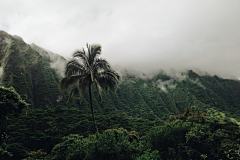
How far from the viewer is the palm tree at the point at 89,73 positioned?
36.9ft

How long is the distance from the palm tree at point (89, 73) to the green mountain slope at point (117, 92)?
160 feet

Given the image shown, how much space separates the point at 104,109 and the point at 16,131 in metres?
55.9

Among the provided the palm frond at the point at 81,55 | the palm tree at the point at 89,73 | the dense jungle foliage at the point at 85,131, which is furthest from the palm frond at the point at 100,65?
the dense jungle foliage at the point at 85,131

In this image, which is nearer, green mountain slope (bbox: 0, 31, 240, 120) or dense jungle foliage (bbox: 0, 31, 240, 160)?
dense jungle foliage (bbox: 0, 31, 240, 160)

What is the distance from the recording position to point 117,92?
378 feet

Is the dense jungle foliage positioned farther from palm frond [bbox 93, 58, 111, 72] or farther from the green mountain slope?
palm frond [bbox 93, 58, 111, 72]

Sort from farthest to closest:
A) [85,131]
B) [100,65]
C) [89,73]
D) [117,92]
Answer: [117,92] → [85,131] → [100,65] → [89,73]

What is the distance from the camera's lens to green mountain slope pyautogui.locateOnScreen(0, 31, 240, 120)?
208ft

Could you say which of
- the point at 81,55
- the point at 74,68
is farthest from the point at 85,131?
the point at 81,55

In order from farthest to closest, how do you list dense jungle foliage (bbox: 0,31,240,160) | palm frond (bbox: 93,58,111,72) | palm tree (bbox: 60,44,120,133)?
palm frond (bbox: 93,58,111,72) → palm tree (bbox: 60,44,120,133) → dense jungle foliage (bbox: 0,31,240,160)

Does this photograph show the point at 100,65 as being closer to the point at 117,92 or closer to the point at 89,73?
the point at 89,73

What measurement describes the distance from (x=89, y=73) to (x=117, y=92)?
104345 millimetres

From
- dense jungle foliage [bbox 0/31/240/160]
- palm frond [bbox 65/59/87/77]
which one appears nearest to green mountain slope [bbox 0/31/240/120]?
dense jungle foliage [bbox 0/31/240/160]

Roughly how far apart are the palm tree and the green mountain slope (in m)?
48.6
